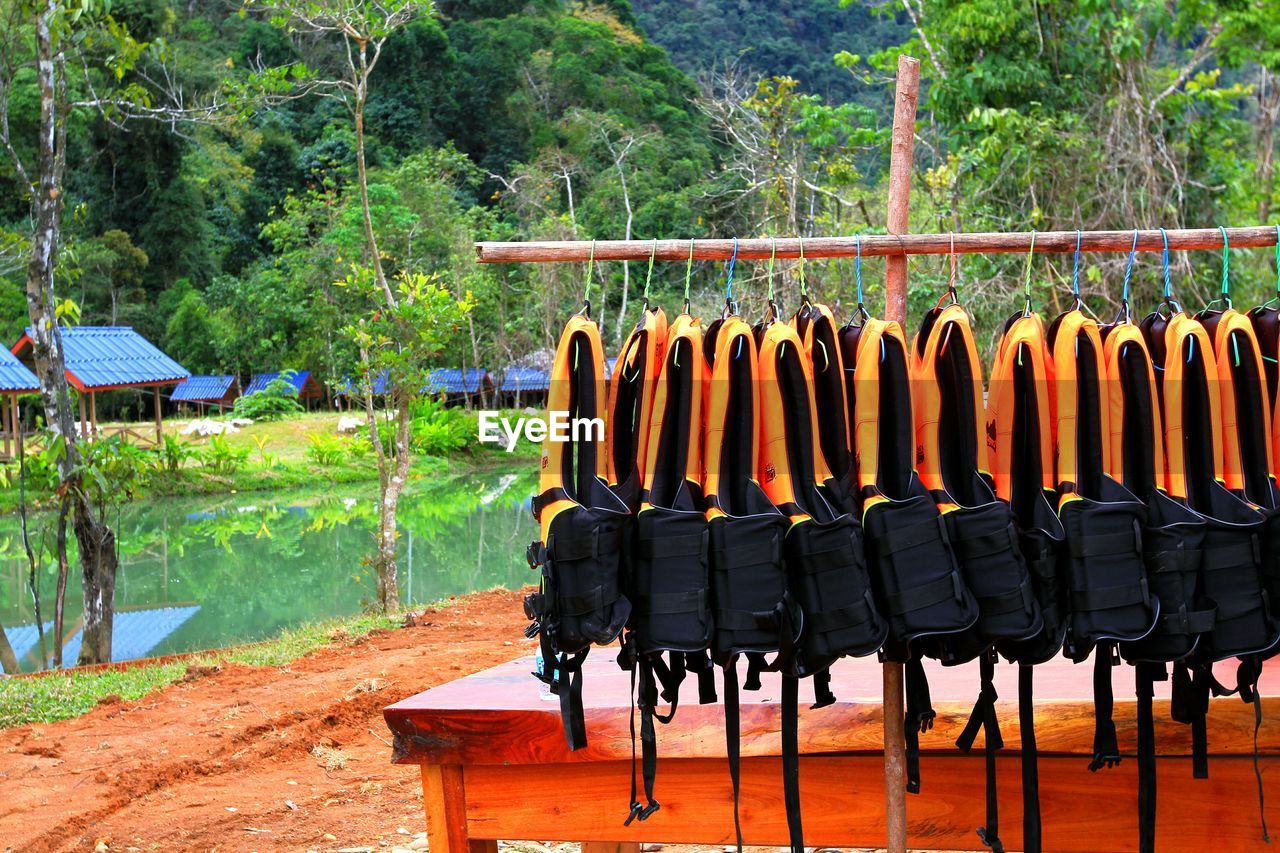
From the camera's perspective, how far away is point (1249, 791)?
2305mm

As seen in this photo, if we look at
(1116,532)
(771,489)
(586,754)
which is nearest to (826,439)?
(771,489)

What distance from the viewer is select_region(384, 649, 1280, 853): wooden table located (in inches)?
90.7

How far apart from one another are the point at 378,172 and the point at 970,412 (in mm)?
30440

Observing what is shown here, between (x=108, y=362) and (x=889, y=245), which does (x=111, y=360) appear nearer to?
(x=108, y=362)

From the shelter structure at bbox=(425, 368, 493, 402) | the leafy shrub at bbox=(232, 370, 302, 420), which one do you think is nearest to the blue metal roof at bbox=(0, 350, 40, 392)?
the leafy shrub at bbox=(232, 370, 302, 420)

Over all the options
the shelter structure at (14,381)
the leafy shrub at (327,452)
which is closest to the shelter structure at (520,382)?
the leafy shrub at (327,452)

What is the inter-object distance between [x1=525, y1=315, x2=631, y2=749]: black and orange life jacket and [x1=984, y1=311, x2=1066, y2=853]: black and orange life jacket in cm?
70

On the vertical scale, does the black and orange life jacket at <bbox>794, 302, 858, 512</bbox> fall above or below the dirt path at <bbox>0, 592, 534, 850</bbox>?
above

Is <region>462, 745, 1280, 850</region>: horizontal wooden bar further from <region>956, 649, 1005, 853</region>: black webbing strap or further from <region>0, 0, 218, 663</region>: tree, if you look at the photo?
<region>0, 0, 218, 663</region>: tree

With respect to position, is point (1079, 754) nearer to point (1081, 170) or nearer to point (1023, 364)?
point (1023, 364)

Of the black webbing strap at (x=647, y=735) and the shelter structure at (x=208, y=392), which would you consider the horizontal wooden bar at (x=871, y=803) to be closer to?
the black webbing strap at (x=647, y=735)

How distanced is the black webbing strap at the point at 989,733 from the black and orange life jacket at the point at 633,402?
699 millimetres

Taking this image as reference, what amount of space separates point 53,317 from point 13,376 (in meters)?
11.2

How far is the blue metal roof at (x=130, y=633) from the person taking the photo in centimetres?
992
